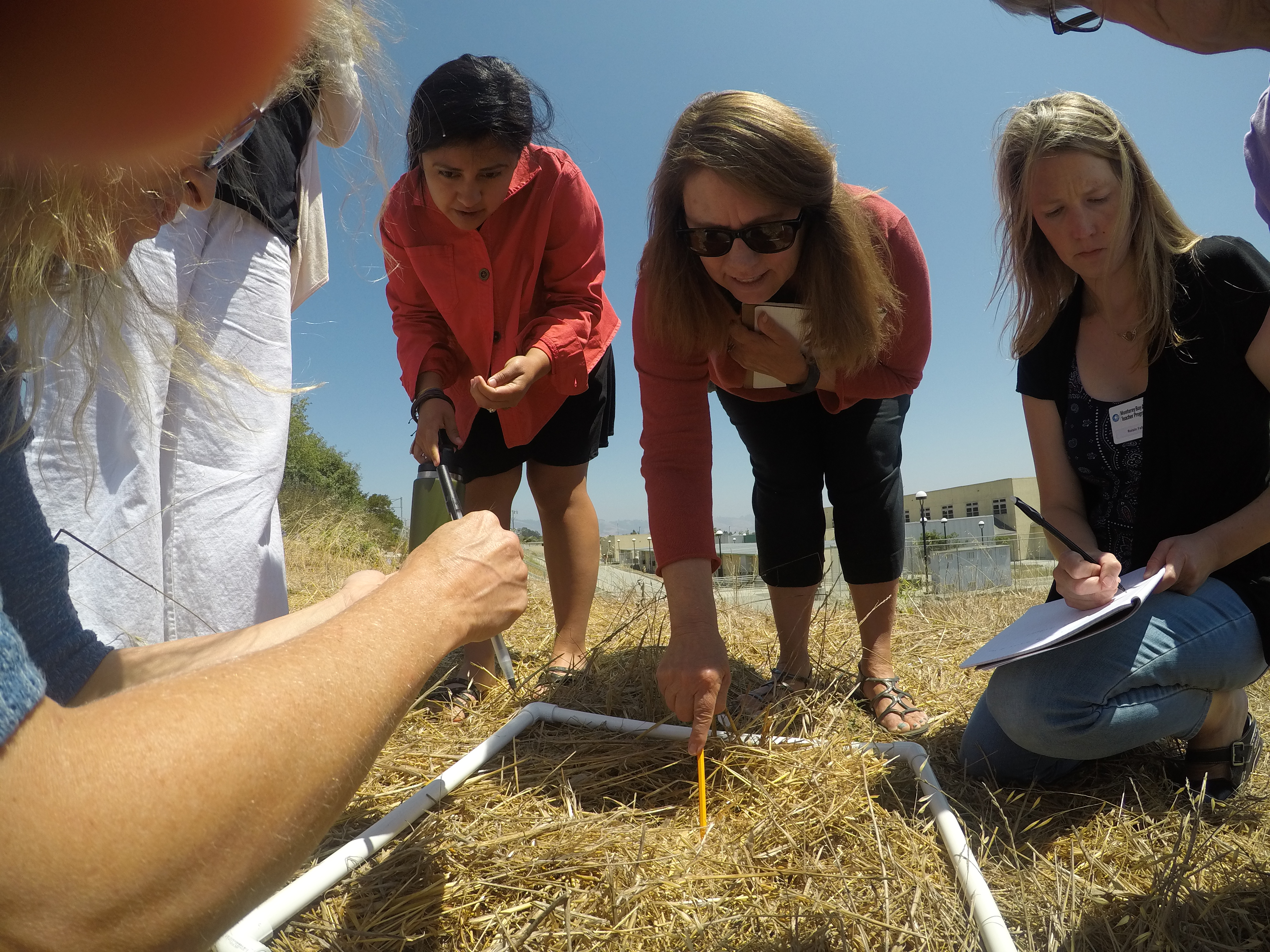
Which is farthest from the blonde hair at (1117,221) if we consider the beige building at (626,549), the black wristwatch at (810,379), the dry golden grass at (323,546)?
the beige building at (626,549)

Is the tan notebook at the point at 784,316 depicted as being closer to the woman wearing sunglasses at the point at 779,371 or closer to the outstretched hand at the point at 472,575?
the woman wearing sunglasses at the point at 779,371

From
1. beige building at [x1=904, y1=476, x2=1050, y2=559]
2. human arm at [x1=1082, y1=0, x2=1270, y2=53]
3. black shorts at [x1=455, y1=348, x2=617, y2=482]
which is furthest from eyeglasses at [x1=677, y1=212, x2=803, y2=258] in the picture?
beige building at [x1=904, y1=476, x2=1050, y2=559]

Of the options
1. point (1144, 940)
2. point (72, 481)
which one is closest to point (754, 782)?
point (1144, 940)

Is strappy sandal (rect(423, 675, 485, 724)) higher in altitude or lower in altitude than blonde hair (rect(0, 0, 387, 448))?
lower

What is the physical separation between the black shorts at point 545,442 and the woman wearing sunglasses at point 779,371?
476mm

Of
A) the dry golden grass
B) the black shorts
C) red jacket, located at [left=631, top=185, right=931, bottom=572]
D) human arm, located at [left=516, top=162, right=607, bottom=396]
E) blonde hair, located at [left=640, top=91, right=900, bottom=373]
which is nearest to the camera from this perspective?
blonde hair, located at [left=640, top=91, right=900, bottom=373]

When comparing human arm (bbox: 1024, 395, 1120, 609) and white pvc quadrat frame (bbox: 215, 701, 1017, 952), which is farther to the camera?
human arm (bbox: 1024, 395, 1120, 609)

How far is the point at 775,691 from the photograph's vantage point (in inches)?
87.8

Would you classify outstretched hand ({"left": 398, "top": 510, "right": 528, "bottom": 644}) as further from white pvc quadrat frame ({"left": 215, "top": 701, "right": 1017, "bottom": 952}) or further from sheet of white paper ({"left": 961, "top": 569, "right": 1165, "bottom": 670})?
sheet of white paper ({"left": 961, "top": 569, "right": 1165, "bottom": 670})

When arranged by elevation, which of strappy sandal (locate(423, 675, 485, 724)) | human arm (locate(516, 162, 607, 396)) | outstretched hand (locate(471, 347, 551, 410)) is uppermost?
human arm (locate(516, 162, 607, 396))

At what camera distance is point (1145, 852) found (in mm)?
1407

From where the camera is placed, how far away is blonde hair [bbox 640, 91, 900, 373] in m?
1.83

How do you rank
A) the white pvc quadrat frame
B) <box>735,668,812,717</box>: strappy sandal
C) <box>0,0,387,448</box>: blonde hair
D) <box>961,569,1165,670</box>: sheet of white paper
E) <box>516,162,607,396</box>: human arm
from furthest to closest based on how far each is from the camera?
<box>516,162,607,396</box>: human arm, <box>735,668,812,717</box>: strappy sandal, <box>961,569,1165,670</box>: sheet of white paper, the white pvc quadrat frame, <box>0,0,387,448</box>: blonde hair

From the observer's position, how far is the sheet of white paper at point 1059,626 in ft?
4.83
